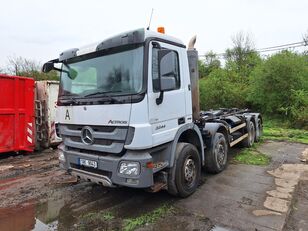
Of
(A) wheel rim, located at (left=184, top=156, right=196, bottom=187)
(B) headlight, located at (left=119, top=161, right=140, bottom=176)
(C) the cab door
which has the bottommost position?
(A) wheel rim, located at (left=184, top=156, right=196, bottom=187)

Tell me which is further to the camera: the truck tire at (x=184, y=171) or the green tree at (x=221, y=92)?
the green tree at (x=221, y=92)

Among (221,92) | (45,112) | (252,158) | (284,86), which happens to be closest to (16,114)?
(45,112)

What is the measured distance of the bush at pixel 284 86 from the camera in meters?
14.4

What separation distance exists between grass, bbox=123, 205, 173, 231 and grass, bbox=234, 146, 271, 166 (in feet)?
12.1

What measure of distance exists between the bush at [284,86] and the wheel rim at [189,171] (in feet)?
35.5

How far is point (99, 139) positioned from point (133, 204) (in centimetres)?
132

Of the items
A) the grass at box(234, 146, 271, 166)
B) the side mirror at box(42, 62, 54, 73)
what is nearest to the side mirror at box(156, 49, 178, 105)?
the side mirror at box(42, 62, 54, 73)

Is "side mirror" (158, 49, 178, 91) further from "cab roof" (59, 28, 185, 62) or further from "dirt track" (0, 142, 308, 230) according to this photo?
"dirt track" (0, 142, 308, 230)

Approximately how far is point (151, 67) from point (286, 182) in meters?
3.85

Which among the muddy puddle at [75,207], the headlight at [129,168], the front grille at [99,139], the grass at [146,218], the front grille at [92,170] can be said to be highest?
the front grille at [99,139]

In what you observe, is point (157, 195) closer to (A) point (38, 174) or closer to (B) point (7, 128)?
(A) point (38, 174)

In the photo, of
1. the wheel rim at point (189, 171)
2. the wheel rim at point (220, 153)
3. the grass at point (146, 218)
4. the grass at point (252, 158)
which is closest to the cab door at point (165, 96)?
the wheel rim at point (189, 171)

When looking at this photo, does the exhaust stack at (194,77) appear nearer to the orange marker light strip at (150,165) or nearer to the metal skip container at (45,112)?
the orange marker light strip at (150,165)

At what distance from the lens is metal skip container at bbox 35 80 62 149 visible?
941 cm
